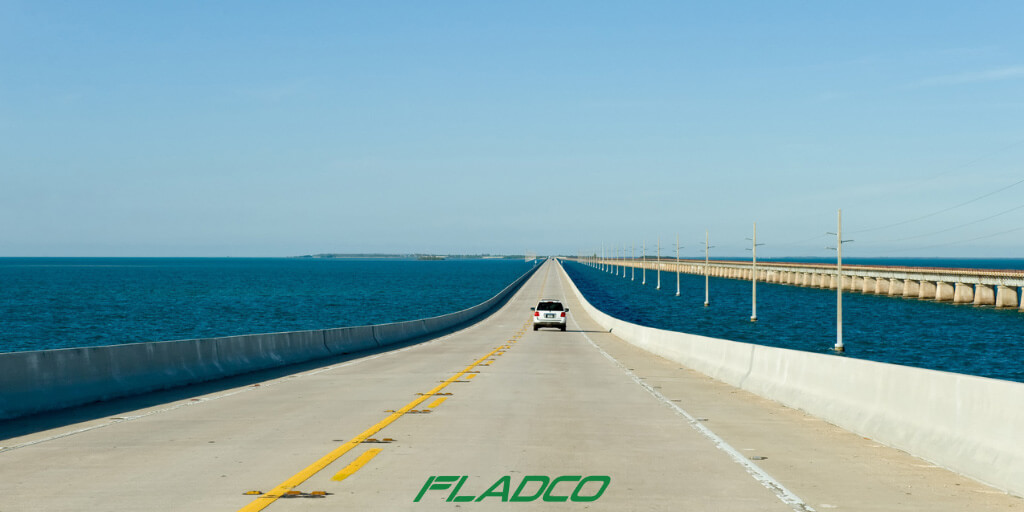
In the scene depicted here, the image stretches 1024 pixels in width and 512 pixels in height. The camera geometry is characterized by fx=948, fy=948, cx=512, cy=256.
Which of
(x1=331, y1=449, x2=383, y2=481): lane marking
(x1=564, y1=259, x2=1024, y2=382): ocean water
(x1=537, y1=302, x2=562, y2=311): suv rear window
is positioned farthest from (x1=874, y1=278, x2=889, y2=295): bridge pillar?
(x1=331, y1=449, x2=383, y2=481): lane marking

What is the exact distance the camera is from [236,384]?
1980 cm

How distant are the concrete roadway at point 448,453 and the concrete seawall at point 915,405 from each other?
0.25 m

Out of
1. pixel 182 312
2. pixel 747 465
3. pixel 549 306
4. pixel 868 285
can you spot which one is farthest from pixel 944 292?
pixel 747 465

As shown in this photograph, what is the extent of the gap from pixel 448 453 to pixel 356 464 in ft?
3.93

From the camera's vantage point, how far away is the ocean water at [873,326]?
2061 inches

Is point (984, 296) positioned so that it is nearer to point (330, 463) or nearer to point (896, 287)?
point (896, 287)

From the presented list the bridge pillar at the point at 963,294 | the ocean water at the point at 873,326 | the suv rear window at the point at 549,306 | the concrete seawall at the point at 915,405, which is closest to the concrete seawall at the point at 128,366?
the concrete seawall at the point at 915,405

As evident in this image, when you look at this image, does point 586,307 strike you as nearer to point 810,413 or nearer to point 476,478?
point 810,413

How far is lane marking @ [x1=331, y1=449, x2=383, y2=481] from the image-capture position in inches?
353

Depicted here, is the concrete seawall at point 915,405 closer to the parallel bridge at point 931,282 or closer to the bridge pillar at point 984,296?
the parallel bridge at point 931,282

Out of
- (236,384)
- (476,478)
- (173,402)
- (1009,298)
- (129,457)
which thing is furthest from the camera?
(1009,298)

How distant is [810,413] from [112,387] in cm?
1173

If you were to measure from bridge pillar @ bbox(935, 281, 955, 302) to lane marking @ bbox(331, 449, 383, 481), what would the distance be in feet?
383

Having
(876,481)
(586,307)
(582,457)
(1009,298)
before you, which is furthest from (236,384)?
(1009,298)
